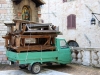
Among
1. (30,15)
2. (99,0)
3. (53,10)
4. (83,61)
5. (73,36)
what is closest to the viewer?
(83,61)

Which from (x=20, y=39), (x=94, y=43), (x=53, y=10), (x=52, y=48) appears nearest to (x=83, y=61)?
(x=52, y=48)

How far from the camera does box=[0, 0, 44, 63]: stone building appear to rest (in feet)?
39.6

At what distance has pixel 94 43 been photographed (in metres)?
18.8

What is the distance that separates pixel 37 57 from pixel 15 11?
13.9 feet

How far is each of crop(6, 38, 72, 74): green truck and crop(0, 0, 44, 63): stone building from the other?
2095 millimetres

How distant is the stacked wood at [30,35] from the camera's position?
914 centimetres

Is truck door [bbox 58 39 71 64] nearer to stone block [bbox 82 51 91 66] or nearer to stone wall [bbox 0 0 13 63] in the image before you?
stone block [bbox 82 51 91 66]

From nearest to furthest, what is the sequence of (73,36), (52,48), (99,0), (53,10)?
1. (52,48)
2. (99,0)
3. (73,36)
4. (53,10)

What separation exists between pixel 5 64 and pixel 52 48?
141 inches

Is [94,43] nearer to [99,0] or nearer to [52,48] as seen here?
[99,0]

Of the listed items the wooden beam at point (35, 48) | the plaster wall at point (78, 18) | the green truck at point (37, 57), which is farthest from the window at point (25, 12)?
the plaster wall at point (78, 18)

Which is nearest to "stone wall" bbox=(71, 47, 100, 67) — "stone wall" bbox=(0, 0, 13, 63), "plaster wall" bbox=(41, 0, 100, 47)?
"stone wall" bbox=(0, 0, 13, 63)

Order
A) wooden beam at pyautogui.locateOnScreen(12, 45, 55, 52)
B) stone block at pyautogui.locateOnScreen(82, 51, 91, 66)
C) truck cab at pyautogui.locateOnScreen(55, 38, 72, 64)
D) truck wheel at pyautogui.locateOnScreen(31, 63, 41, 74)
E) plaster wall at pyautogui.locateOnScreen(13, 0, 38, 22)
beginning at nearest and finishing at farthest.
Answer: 1. wooden beam at pyautogui.locateOnScreen(12, 45, 55, 52)
2. truck wheel at pyautogui.locateOnScreen(31, 63, 41, 74)
3. truck cab at pyautogui.locateOnScreen(55, 38, 72, 64)
4. stone block at pyautogui.locateOnScreen(82, 51, 91, 66)
5. plaster wall at pyautogui.locateOnScreen(13, 0, 38, 22)

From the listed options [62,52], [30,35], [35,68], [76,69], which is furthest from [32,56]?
[76,69]
